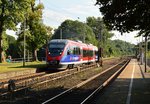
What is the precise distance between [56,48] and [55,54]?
0.69m

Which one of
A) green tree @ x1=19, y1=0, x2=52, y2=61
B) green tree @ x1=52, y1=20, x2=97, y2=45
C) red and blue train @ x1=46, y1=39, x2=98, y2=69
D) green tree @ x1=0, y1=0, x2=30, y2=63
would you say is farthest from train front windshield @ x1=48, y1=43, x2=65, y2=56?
green tree @ x1=52, y1=20, x2=97, y2=45

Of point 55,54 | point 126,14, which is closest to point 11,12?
point 55,54

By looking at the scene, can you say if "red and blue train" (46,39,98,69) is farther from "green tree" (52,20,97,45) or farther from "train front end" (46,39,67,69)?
"green tree" (52,20,97,45)

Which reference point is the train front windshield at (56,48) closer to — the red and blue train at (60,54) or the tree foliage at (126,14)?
the red and blue train at (60,54)

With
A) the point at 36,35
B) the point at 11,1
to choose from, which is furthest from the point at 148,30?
the point at 36,35

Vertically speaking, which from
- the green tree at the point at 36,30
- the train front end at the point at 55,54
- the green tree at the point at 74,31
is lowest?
the train front end at the point at 55,54

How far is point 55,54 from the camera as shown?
4034 centimetres

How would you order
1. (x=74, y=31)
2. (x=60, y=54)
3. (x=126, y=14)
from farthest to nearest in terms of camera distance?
1. (x=74, y=31)
2. (x=60, y=54)
3. (x=126, y=14)

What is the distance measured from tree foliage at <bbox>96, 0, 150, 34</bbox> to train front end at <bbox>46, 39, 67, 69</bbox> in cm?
1841

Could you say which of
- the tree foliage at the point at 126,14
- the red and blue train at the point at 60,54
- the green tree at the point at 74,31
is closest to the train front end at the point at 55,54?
the red and blue train at the point at 60,54

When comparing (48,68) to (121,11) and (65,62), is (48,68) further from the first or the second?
(121,11)

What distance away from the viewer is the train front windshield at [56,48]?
40.4 m

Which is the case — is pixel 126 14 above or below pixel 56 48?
above

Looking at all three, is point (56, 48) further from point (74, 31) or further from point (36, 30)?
point (74, 31)
